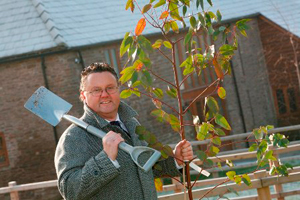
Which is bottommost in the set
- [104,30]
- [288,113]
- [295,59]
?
[288,113]

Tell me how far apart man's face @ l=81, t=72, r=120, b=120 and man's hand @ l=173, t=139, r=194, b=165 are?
1.45ft

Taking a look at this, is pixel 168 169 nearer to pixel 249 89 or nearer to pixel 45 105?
pixel 45 105

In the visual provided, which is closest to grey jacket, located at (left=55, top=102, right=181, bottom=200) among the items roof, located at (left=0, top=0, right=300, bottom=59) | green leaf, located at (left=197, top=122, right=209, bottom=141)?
green leaf, located at (left=197, top=122, right=209, bottom=141)

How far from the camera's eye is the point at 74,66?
19953mm

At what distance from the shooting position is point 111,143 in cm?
340

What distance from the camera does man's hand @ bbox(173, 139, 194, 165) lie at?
3895 millimetres

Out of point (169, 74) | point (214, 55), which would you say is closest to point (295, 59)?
point (169, 74)

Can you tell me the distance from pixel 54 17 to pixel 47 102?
17.0m

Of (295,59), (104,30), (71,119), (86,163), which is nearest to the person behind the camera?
(86,163)

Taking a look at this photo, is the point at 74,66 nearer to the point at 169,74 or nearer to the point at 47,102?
the point at 169,74

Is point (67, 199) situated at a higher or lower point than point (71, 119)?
lower

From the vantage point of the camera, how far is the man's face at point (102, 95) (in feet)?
12.1

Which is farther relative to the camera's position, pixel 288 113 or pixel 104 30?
pixel 288 113

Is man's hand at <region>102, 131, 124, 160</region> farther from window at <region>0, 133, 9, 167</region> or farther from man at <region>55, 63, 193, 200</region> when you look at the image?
window at <region>0, 133, 9, 167</region>
